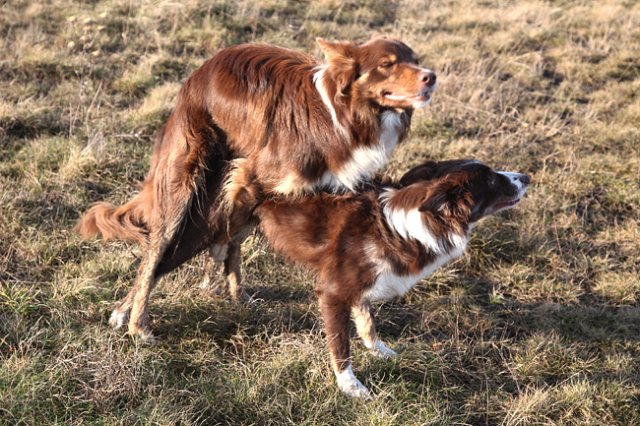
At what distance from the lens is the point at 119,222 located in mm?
4586

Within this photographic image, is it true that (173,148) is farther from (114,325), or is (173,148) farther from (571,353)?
(571,353)

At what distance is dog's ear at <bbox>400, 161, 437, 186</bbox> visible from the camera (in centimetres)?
423

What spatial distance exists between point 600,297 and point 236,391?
305 centimetres

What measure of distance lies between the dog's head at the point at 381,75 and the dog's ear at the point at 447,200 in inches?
21.5

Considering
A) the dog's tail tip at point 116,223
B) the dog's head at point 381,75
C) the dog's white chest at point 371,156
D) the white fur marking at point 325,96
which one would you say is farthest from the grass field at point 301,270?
the dog's head at point 381,75

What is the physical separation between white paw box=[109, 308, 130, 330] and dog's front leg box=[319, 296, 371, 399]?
1.35 meters

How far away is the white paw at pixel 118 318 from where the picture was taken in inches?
172

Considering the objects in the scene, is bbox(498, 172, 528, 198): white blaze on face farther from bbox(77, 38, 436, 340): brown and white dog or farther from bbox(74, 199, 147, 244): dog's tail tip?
bbox(74, 199, 147, 244): dog's tail tip

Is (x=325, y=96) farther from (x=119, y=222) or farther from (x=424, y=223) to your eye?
(x=119, y=222)

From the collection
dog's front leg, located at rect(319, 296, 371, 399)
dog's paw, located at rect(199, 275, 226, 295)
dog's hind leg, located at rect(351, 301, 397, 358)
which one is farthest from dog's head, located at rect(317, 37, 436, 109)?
dog's paw, located at rect(199, 275, 226, 295)

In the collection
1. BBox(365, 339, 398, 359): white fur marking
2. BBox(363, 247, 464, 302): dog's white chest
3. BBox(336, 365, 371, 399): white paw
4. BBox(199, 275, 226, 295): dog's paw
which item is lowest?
BBox(199, 275, 226, 295): dog's paw

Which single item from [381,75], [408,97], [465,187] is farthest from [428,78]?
[465,187]

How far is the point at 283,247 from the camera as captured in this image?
14.3 feet

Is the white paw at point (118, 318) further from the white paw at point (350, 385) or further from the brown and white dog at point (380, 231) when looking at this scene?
the white paw at point (350, 385)
